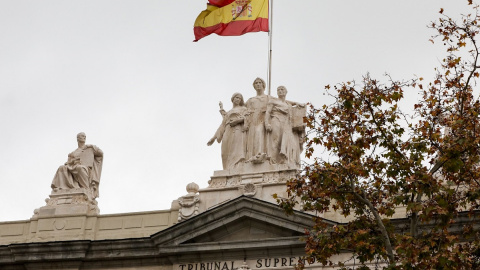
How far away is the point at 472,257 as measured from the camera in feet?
68.7

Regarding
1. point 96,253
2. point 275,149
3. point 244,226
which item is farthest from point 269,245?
point 96,253

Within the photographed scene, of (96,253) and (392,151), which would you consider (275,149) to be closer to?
(96,253)

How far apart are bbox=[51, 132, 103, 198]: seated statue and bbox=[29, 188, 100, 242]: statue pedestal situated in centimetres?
23

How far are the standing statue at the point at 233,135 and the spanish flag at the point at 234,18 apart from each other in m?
2.85

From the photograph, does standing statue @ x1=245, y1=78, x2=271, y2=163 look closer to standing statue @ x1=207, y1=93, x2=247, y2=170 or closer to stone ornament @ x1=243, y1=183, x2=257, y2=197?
standing statue @ x1=207, y1=93, x2=247, y2=170

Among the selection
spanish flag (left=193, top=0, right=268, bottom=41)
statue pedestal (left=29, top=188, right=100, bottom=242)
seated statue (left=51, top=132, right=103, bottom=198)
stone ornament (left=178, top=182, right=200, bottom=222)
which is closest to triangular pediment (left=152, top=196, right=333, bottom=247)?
stone ornament (left=178, top=182, right=200, bottom=222)

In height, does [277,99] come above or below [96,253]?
above

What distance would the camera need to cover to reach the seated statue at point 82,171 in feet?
106

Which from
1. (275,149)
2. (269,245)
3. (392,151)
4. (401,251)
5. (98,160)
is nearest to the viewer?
(401,251)

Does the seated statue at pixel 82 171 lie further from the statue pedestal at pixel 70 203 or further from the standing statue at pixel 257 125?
the standing statue at pixel 257 125

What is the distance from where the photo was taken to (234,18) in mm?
33812

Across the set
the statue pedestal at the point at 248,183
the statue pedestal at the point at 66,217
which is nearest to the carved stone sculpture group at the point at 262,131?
the statue pedestal at the point at 248,183

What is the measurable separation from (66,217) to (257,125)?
6080 millimetres

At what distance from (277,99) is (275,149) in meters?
1.69
